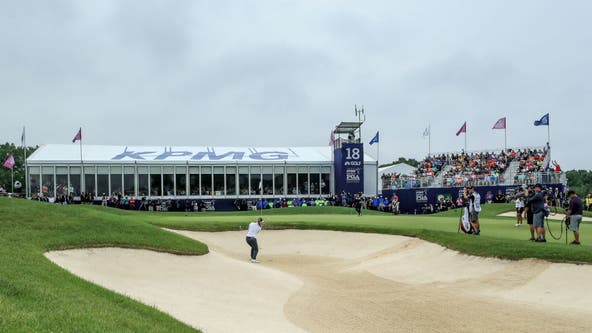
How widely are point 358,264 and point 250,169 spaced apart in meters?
35.0

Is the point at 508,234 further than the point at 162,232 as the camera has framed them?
Yes

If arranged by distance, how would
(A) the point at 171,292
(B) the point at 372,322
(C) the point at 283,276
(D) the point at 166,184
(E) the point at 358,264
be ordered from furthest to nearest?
(D) the point at 166,184 < (E) the point at 358,264 < (C) the point at 283,276 < (A) the point at 171,292 < (B) the point at 372,322

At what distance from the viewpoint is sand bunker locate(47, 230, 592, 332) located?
11922 millimetres

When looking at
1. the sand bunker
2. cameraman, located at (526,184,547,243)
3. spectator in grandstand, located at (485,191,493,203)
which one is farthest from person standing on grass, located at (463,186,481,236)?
spectator in grandstand, located at (485,191,493,203)

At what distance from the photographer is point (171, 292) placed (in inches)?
535

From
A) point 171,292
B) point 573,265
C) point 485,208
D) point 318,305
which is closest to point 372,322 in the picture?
point 318,305

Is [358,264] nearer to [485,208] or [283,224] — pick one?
[283,224]

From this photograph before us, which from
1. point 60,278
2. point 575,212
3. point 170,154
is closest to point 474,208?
point 575,212

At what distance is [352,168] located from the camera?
55.2 m

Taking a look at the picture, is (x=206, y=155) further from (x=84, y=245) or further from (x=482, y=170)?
(x=84, y=245)

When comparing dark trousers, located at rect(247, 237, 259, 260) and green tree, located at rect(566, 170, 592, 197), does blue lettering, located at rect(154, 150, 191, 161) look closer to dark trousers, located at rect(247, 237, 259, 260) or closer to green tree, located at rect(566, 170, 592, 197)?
dark trousers, located at rect(247, 237, 259, 260)

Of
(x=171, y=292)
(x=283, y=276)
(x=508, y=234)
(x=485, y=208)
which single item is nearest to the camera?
(x=171, y=292)

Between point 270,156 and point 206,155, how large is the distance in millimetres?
6821

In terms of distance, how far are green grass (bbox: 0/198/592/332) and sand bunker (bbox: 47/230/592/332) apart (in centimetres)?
62
